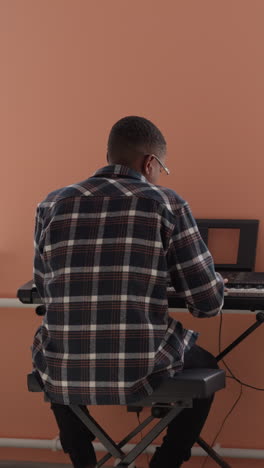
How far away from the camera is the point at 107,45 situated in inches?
115

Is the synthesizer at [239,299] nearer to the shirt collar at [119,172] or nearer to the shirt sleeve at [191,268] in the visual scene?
the shirt sleeve at [191,268]

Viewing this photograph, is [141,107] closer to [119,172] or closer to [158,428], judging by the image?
[119,172]

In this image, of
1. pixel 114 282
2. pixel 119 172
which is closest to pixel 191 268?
pixel 114 282

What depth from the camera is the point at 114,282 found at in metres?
1.86

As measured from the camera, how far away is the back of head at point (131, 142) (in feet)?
6.73

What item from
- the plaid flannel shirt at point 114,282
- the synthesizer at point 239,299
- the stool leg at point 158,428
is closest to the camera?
the plaid flannel shirt at point 114,282

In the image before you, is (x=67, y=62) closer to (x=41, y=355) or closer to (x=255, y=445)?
(x=41, y=355)

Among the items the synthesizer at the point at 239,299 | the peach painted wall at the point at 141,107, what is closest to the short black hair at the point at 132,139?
the synthesizer at the point at 239,299

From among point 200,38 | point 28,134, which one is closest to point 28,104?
point 28,134

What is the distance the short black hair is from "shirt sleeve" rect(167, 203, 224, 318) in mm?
231

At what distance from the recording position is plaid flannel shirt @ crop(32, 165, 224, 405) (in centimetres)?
186

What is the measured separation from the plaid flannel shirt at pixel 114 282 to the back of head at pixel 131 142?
12 cm

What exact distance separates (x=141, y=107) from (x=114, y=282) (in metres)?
1.23

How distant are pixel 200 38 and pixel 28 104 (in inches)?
29.2
